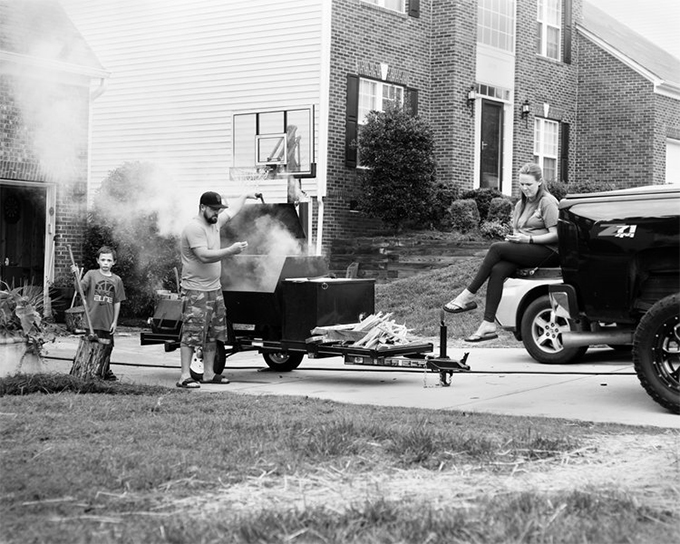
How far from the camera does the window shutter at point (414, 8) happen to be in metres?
20.4

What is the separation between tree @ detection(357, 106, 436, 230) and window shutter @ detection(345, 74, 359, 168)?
0.91ft

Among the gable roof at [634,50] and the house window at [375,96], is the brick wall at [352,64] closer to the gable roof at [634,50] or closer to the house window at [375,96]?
the house window at [375,96]

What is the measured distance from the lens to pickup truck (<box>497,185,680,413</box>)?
699 centimetres

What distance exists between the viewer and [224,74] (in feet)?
64.3

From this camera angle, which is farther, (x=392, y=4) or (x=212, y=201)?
(x=392, y=4)

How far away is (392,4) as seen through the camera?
20.2 meters

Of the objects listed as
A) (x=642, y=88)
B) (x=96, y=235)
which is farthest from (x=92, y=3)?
(x=642, y=88)

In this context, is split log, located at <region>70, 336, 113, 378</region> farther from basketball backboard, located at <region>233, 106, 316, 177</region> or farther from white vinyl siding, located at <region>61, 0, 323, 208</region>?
white vinyl siding, located at <region>61, 0, 323, 208</region>

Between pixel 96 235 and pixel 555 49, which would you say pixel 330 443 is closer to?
pixel 96 235

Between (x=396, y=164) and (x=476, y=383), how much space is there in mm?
9755

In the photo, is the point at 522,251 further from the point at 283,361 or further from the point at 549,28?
the point at 549,28

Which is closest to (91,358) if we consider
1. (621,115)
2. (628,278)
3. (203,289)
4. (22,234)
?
(203,289)

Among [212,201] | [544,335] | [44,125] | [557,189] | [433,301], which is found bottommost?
[544,335]

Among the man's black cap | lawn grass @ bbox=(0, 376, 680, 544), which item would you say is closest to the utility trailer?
the man's black cap
